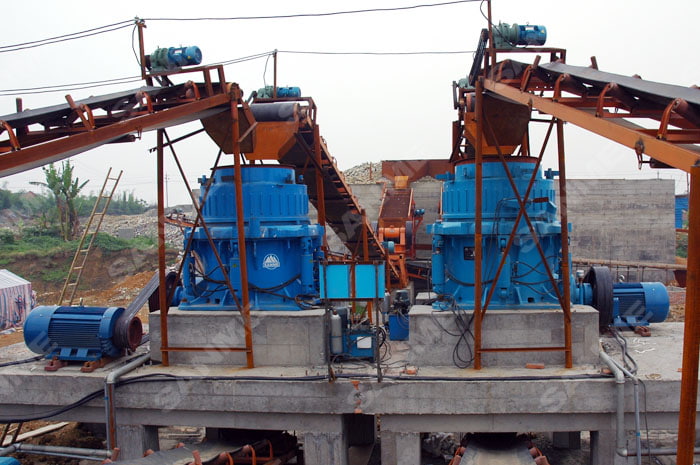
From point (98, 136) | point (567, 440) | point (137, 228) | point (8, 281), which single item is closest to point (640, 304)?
point (567, 440)

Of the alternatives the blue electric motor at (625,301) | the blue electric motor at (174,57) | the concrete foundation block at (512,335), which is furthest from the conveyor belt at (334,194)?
the blue electric motor at (625,301)

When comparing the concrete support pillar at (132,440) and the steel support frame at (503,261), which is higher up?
the steel support frame at (503,261)

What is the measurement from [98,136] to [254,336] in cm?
476

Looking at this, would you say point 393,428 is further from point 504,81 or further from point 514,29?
point 514,29

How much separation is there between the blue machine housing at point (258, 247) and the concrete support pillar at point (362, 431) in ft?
10.2

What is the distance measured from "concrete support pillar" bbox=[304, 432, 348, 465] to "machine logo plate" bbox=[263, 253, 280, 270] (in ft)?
11.3

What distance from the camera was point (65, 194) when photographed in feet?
133

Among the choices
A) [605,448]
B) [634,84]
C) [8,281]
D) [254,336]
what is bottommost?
[605,448]

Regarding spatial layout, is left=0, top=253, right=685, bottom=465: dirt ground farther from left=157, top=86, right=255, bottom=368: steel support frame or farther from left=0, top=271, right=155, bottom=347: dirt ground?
left=157, top=86, right=255, bottom=368: steel support frame

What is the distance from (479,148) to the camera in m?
10.2

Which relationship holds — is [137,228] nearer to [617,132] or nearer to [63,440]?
[63,440]

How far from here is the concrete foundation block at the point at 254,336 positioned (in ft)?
35.3

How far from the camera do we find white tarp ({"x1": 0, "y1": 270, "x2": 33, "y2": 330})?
2427 centimetres

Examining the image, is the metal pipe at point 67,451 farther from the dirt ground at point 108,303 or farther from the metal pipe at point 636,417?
the metal pipe at point 636,417
